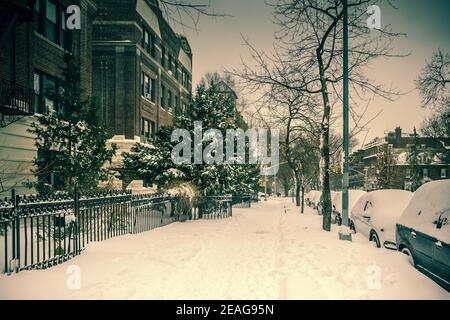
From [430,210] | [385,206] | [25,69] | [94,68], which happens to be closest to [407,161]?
[94,68]

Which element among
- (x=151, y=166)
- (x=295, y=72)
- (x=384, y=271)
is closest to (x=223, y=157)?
(x=151, y=166)

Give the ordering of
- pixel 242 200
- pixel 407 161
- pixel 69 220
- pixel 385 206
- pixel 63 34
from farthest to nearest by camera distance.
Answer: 1. pixel 407 161
2. pixel 242 200
3. pixel 63 34
4. pixel 385 206
5. pixel 69 220

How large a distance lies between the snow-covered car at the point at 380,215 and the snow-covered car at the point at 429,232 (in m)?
1.42

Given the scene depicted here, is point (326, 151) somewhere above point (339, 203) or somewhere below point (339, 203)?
above

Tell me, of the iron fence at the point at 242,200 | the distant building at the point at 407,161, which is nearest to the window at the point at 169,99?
the iron fence at the point at 242,200

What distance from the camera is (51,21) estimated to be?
54.3ft

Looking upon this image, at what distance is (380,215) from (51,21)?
58.4ft

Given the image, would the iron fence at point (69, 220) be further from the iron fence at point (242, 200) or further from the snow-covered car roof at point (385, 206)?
the iron fence at point (242, 200)

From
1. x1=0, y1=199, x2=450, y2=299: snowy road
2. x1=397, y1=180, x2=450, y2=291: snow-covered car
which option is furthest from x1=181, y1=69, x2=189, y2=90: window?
x1=397, y1=180, x2=450, y2=291: snow-covered car

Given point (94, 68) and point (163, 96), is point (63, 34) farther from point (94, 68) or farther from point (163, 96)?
point (163, 96)

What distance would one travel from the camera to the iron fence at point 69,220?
574cm

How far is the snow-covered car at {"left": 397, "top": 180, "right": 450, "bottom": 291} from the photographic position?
5.11m

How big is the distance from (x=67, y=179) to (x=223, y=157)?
7.56m

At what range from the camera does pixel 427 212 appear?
20.0 feet
